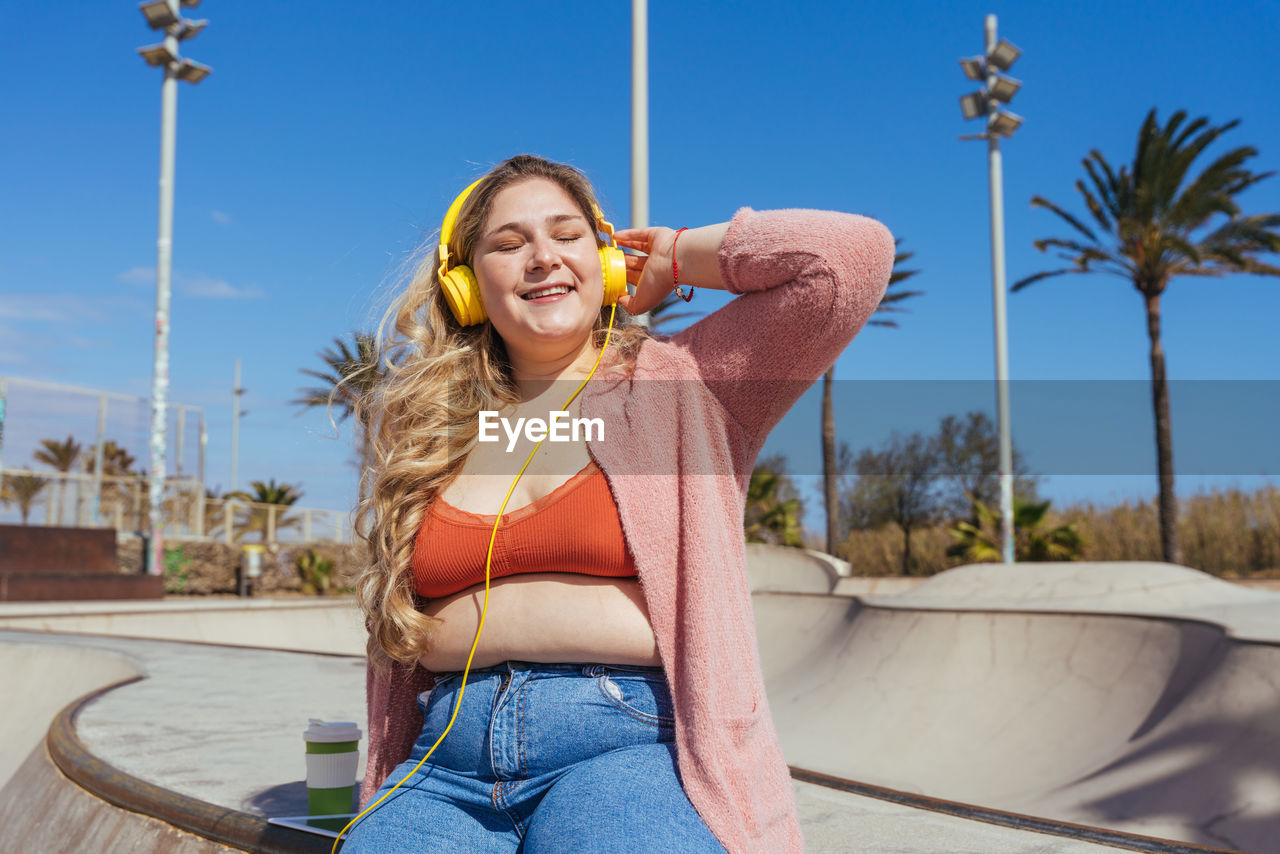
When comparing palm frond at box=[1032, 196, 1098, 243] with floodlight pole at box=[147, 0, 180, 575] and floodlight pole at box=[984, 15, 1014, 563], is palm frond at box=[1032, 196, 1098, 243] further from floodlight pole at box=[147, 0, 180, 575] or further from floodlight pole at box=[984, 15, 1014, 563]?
floodlight pole at box=[147, 0, 180, 575]

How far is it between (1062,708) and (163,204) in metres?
18.3

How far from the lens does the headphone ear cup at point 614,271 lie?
2111mm

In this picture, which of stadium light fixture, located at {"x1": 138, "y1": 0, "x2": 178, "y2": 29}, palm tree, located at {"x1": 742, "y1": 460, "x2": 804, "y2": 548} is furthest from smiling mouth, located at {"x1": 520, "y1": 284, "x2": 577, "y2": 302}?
palm tree, located at {"x1": 742, "y1": 460, "x2": 804, "y2": 548}

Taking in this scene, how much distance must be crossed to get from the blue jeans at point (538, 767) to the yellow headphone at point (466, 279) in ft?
2.78

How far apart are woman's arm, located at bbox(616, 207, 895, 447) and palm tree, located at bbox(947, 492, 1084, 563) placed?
2206 cm

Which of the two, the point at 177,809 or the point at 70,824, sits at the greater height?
the point at 177,809

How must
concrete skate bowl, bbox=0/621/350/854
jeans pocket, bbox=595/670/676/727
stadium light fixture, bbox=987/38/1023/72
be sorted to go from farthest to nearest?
1. stadium light fixture, bbox=987/38/1023/72
2. concrete skate bowl, bbox=0/621/350/854
3. jeans pocket, bbox=595/670/676/727

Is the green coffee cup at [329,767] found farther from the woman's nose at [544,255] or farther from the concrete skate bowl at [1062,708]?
the concrete skate bowl at [1062,708]

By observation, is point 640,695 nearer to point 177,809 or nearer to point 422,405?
point 422,405

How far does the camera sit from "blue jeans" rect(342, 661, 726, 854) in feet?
5.24

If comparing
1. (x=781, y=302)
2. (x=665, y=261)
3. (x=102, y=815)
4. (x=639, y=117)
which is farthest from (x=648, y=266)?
(x=639, y=117)

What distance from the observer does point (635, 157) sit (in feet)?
23.8

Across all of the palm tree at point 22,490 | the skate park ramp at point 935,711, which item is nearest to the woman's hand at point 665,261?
the skate park ramp at point 935,711

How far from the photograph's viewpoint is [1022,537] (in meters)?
23.2
